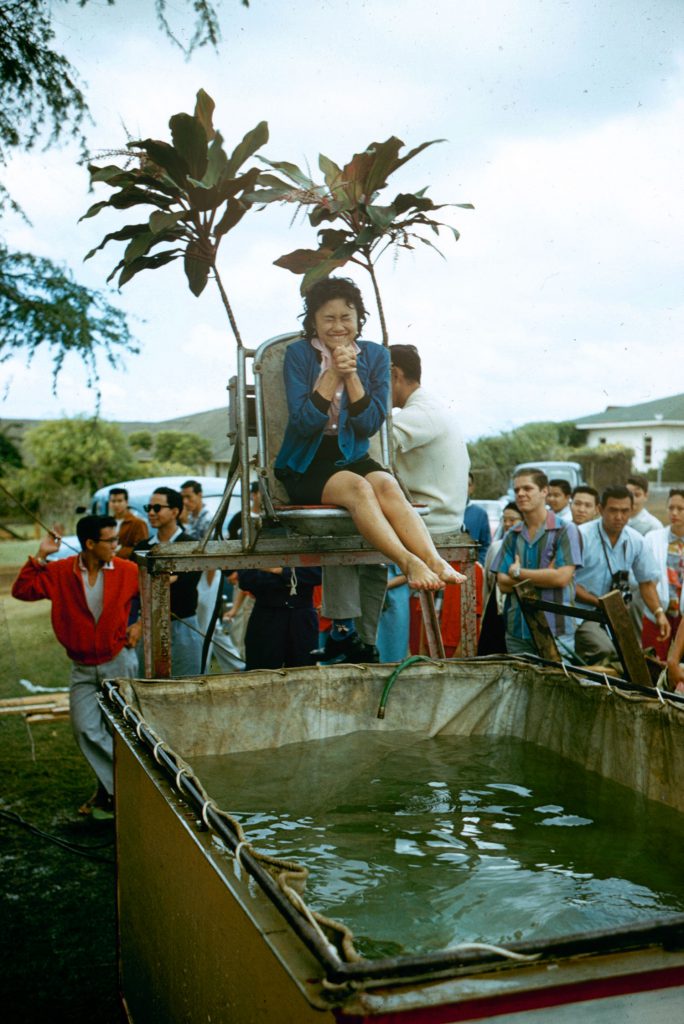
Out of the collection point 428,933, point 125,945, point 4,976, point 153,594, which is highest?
point 153,594

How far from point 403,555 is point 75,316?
10.4ft

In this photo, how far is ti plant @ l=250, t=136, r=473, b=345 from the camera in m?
4.05

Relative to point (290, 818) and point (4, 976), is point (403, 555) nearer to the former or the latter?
point (290, 818)

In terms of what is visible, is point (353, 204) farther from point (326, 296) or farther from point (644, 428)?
point (644, 428)

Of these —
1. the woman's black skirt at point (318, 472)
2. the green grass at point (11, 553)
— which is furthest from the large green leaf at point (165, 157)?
the green grass at point (11, 553)

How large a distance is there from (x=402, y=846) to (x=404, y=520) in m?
1.27

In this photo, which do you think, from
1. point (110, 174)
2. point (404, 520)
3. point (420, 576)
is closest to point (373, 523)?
point (404, 520)

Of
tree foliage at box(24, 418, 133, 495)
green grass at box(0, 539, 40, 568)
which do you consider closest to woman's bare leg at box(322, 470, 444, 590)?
green grass at box(0, 539, 40, 568)

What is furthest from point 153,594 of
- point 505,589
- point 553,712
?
point 505,589

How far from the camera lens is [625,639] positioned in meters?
3.46

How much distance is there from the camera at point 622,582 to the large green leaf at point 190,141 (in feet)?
11.4

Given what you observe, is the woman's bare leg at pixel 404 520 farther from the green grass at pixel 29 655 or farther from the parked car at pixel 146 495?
the parked car at pixel 146 495

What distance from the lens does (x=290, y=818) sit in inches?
123

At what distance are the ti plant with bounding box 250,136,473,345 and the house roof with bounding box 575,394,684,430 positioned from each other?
22.4 meters
